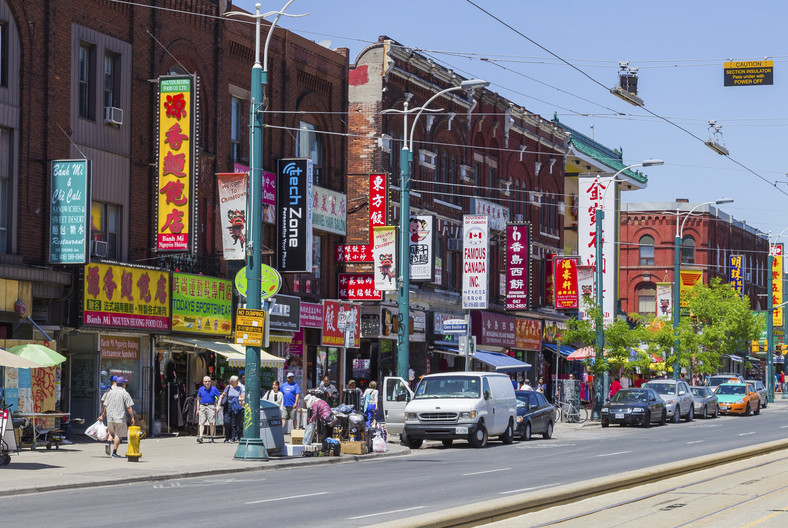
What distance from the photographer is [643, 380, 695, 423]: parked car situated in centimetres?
4631

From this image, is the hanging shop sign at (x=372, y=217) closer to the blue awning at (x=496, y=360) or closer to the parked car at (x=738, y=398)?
the blue awning at (x=496, y=360)

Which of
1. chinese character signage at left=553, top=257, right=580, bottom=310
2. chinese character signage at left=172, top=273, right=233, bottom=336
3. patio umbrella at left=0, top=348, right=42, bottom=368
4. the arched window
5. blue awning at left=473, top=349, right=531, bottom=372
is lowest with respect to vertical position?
blue awning at left=473, top=349, right=531, bottom=372

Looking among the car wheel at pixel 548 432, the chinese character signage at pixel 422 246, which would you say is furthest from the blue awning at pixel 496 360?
the car wheel at pixel 548 432

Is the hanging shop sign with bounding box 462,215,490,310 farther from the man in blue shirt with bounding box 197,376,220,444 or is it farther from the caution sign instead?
the caution sign

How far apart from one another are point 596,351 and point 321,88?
14.9 meters

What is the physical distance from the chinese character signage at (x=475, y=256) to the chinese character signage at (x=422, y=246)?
11.0ft

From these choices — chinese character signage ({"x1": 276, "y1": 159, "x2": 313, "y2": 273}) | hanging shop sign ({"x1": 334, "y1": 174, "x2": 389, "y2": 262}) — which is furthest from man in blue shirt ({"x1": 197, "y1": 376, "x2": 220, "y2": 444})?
hanging shop sign ({"x1": 334, "y1": 174, "x2": 389, "y2": 262})

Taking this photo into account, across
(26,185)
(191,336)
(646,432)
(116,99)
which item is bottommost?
(646,432)

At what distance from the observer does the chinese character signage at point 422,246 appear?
44.1 m

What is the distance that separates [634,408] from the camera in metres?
42.8

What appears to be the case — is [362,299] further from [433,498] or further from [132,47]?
[433,498]

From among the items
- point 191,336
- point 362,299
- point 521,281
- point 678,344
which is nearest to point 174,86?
point 191,336

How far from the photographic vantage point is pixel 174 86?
3183cm

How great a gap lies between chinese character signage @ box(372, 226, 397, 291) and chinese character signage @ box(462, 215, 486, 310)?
30.9 ft
